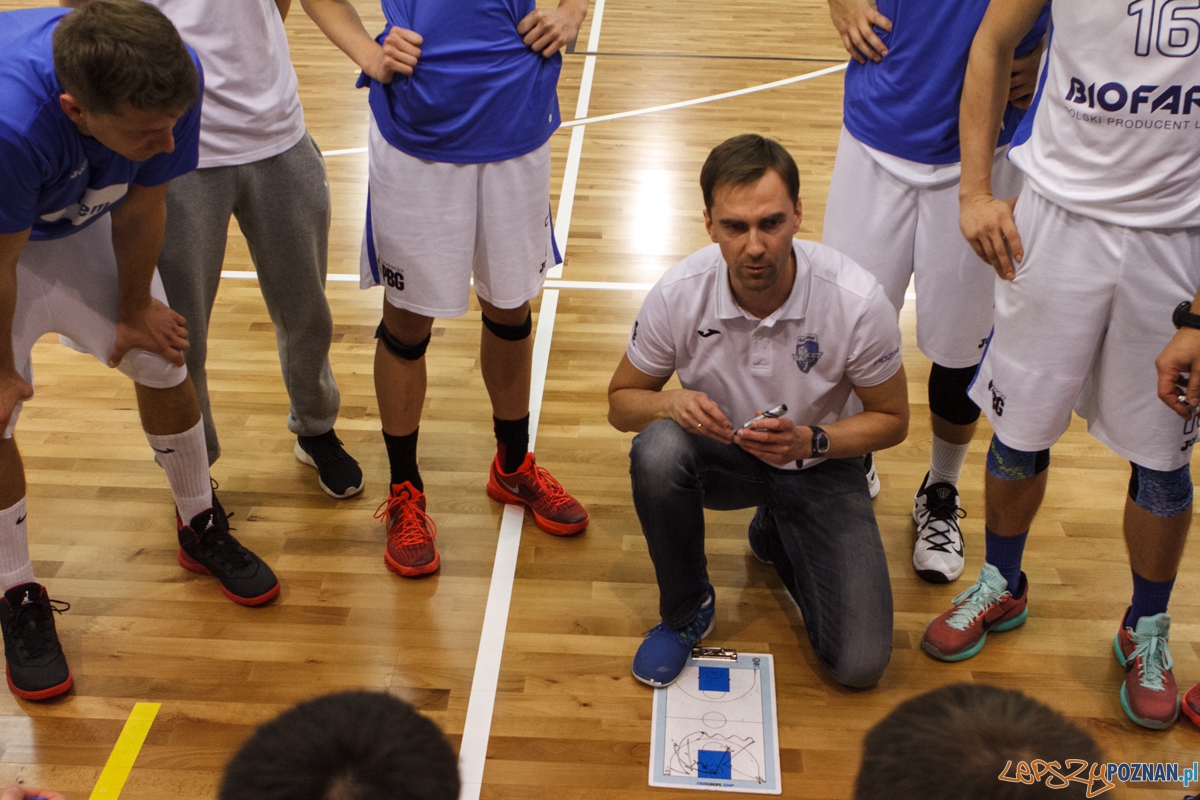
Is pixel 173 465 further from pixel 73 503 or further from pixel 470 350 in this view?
pixel 470 350

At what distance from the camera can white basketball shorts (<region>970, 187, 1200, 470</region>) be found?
1.83m

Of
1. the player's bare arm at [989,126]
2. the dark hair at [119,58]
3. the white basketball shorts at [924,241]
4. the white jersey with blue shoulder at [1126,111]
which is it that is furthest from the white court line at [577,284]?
the dark hair at [119,58]

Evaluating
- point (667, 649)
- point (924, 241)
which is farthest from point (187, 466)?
point (924, 241)

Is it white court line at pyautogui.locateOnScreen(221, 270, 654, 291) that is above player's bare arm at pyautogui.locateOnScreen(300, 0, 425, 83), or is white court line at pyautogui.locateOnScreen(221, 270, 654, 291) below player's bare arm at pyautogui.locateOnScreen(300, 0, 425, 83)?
below

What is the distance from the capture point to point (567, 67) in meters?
6.25

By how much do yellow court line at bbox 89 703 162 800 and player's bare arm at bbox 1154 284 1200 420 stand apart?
2089mm

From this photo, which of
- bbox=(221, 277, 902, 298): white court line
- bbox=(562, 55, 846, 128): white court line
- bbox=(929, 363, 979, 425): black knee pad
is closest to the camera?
bbox=(929, 363, 979, 425): black knee pad

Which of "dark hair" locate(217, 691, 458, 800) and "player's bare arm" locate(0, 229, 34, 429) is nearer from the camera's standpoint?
"dark hair" locate(217, 691, 458, 800)

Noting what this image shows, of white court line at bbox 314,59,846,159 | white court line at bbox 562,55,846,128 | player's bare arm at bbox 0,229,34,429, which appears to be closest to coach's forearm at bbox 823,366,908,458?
player's bare arm at bbox 0,229,34,429

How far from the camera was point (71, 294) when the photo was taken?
2104 millimetres

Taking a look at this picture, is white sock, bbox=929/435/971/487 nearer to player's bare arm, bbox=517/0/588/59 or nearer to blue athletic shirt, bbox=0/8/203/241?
player's bare arm, bbox=517/0/588/59

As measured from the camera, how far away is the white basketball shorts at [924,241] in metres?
2.30

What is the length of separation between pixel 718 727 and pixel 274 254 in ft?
5.17

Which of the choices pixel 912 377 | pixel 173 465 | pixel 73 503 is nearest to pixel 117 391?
pixel 73 503
